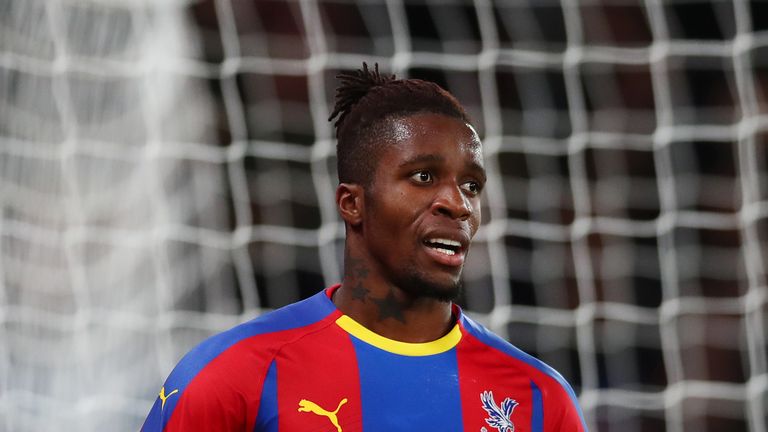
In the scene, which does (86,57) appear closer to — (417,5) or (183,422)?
(417,5)

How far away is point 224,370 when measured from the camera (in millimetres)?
1835

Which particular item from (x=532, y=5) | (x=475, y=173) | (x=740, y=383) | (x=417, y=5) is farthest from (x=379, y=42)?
(x=475, y=173)

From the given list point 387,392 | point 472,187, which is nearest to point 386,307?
point 387,392

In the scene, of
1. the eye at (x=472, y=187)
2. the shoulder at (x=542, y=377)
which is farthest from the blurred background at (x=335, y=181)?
the eye at (x=472, y=187)

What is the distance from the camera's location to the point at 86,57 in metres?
4.12

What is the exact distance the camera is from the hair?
1990mm

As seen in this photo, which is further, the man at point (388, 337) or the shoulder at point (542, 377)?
the shoulder at point (542, 377)

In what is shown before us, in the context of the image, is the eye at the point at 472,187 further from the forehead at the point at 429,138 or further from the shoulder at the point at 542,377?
the shoulder at the point at 542,377

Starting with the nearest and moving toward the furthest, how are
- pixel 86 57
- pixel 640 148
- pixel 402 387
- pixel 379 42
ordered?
pixel 402 387 → pixel 86 57 → pixel 640 148 → pixel 379 42

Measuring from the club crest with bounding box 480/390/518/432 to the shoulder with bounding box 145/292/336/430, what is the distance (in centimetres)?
33

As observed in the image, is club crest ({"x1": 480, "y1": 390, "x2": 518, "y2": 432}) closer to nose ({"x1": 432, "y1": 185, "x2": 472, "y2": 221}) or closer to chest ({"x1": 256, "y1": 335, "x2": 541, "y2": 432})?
chest ({"x1": 256, "y1": 335, "x2": 541, "y2": 432})

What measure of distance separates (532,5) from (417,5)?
52 cm

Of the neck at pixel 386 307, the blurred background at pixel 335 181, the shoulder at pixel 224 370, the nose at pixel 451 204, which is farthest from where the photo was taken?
the blurred background at pixel 335 181

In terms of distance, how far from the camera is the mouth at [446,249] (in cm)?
191
